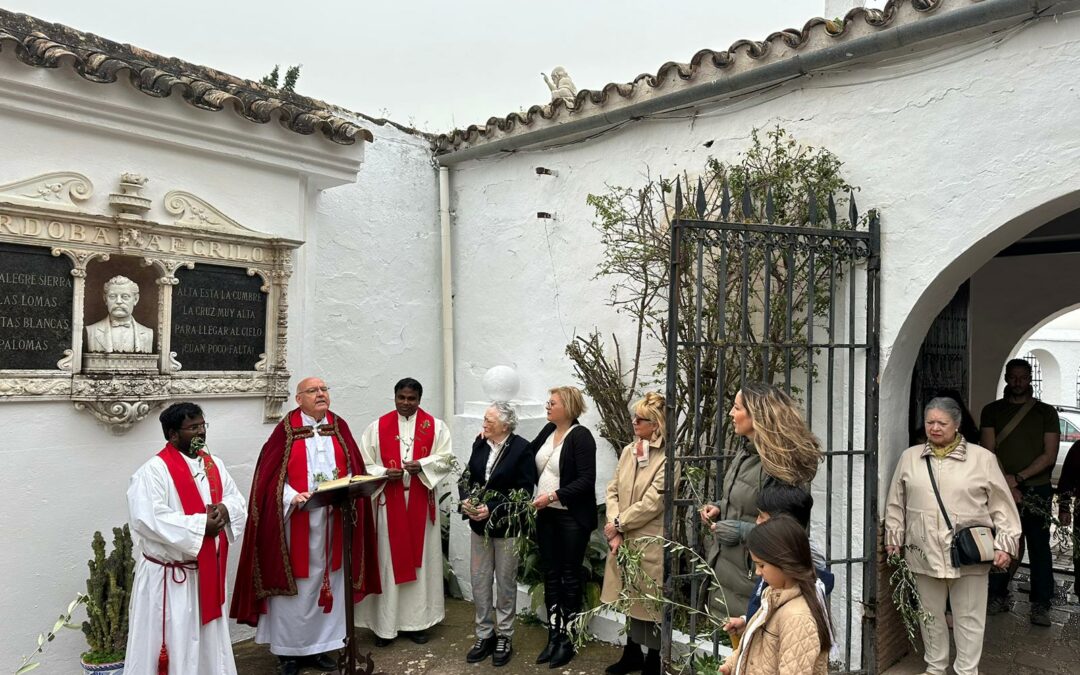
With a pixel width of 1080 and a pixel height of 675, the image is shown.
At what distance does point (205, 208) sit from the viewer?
484cm

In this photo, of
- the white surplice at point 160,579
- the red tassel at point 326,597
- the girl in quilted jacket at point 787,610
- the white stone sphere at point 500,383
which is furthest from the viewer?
the white stone sphere at point 500,383

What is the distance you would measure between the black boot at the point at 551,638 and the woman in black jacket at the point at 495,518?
0.69 ft

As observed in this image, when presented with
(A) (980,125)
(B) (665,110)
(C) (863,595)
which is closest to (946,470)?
(C) (863,595)

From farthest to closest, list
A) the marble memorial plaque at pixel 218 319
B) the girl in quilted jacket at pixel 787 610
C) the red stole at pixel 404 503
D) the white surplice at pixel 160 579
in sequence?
the red stole at pixel 404 503 < the marble memorial plaque at pixel 218 319 < the white surplice at pixel 160 579 < the girl in quilted jacket at pixel 787 610

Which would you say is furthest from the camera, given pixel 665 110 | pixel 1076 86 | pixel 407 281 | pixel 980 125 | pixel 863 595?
pixel 407 281

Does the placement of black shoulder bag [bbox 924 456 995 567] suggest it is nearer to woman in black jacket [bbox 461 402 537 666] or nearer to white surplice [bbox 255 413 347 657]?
woman in black jacket [bbox 461 402 537 666]

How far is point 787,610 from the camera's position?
243cm

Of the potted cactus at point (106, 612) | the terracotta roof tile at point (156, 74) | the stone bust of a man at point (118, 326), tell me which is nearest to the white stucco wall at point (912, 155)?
the terracotta roof tile at point (156, 74)

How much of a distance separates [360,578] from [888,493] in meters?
3.17

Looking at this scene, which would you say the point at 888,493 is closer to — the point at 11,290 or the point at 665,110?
the point at 665,110

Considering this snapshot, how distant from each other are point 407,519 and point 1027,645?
4.01 meters

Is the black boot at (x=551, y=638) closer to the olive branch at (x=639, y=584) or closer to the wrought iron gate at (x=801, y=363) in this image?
the olive branch at (x=639, y=584)

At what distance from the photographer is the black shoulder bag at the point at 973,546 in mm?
3943

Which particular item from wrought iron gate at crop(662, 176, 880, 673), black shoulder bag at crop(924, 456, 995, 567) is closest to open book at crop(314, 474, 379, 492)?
wrought iron gate at crop(662, 176, 880, 673)
